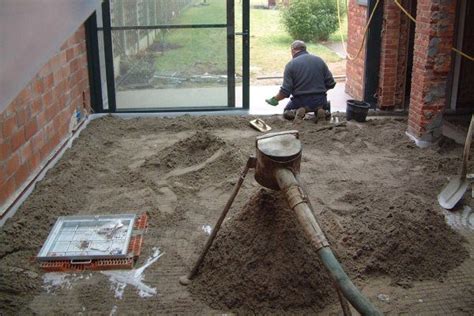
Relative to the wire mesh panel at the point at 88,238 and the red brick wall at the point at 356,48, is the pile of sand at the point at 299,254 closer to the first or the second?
the wire mesh panel at the point at 88,238

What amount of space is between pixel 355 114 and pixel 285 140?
4.24m

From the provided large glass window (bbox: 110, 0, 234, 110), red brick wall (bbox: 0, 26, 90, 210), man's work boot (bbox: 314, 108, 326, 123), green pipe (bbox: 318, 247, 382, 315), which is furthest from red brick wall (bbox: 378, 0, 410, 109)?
green pipe (bbox: 318, 247, 382, 315)

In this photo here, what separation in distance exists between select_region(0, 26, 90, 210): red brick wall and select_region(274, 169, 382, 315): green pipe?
8.43 ft

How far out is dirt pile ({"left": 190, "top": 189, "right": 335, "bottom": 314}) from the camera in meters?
3.29

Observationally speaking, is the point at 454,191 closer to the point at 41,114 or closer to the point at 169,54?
the point at 41,114

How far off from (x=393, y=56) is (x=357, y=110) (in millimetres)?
1015

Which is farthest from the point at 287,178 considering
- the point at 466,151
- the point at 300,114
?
the point at 300,114

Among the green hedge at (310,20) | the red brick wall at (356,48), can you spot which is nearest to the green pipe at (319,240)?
the red brick wall at (356,48)

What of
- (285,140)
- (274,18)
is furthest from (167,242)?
(274,18)

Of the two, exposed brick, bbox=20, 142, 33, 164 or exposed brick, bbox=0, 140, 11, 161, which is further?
exposed brick, bbox=20, 142, 33, 164

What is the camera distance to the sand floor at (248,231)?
335 centimetres

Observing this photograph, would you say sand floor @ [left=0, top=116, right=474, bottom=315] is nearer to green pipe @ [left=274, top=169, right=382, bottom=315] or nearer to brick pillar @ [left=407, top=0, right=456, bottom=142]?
brick pillar @ [left=407, top=0, right=456, bottom=142]

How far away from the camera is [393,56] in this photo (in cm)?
749

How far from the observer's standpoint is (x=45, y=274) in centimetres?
370
